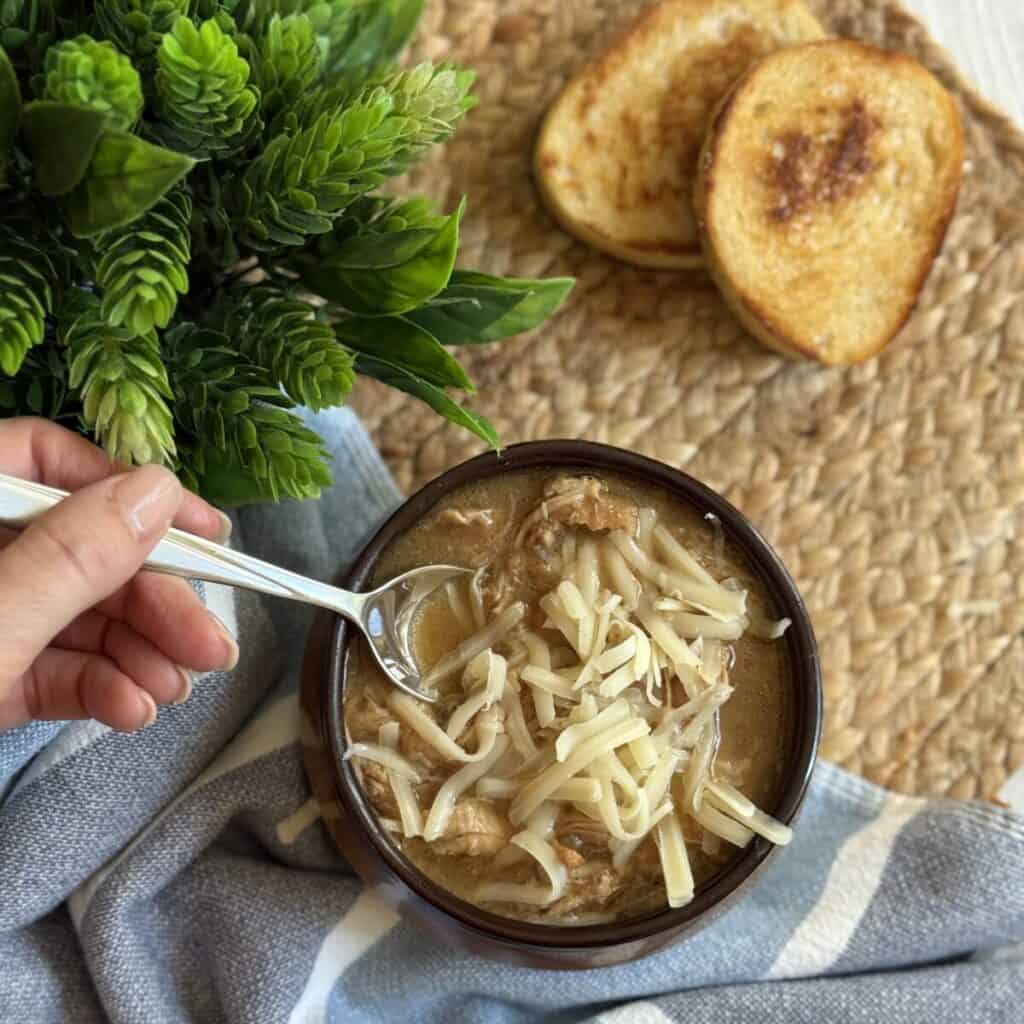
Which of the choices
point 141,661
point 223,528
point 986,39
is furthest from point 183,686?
point 986,39

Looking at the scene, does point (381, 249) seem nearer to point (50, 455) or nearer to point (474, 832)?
point (50, 455)

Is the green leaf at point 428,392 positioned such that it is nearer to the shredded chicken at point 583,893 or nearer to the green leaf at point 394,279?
the green leaf at point 394,279

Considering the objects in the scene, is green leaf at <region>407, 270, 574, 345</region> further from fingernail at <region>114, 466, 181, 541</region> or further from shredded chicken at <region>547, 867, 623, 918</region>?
shredded chicken at <region>547, 867, 623, 918</region>

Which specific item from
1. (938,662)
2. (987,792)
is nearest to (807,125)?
(938,662)

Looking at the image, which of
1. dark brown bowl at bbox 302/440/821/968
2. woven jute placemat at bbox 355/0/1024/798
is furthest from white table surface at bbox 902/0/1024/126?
dark brown bowl at bbox 302/440/821/968

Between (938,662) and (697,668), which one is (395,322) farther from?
(938,662)

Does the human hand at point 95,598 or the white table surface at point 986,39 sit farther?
the white table surface at point 986,39

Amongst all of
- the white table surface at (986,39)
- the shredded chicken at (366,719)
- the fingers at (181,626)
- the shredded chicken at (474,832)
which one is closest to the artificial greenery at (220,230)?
the fingers at (181,626)
